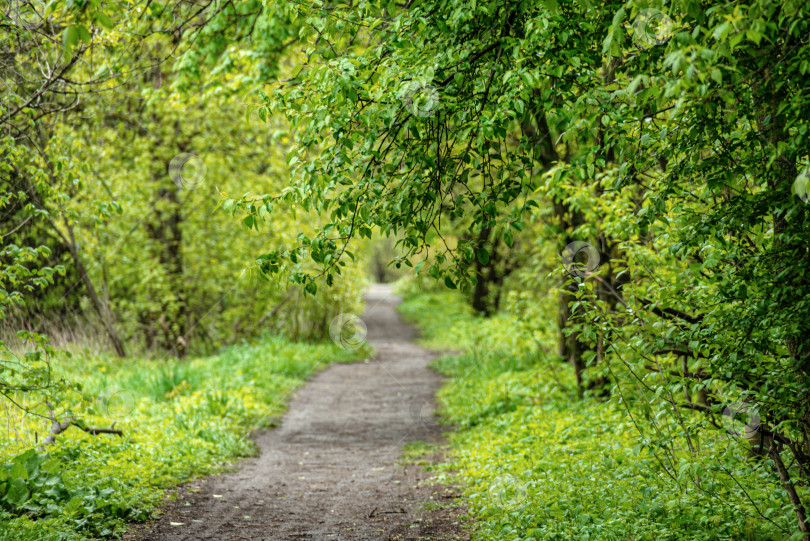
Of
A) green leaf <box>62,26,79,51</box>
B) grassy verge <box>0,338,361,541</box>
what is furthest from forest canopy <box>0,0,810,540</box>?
grassy verge <box>0,338,361,541</box>

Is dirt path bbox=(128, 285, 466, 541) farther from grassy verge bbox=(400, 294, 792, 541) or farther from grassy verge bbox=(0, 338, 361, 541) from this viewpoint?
grassy verge bbox=(400, 294, 792, 541)

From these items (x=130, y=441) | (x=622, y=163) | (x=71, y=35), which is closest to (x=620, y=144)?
(x=622, y=163)

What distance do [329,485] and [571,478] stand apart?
104 inches

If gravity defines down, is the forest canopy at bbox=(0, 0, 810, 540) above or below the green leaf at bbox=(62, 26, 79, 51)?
below

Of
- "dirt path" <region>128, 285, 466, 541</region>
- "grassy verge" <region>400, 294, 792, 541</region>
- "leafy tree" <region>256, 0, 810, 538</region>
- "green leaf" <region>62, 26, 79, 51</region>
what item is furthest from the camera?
"dirt path" <region>128, 285, 466, 541</region>

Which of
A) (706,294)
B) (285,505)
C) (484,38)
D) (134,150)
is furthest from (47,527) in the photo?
(134,150)

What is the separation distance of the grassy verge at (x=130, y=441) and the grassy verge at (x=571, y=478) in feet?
9.31

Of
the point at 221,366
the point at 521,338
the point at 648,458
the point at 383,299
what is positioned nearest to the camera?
the point at 648,458

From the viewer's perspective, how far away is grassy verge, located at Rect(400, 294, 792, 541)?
4.26 meters

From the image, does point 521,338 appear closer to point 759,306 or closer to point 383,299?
point 759,306

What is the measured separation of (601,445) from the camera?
6.32m

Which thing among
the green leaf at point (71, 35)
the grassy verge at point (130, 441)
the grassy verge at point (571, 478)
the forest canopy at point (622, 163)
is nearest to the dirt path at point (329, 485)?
the grassy verge at point (130, 441)

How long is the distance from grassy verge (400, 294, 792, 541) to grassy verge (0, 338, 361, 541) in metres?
2.84

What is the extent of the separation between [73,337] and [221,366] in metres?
2.87
